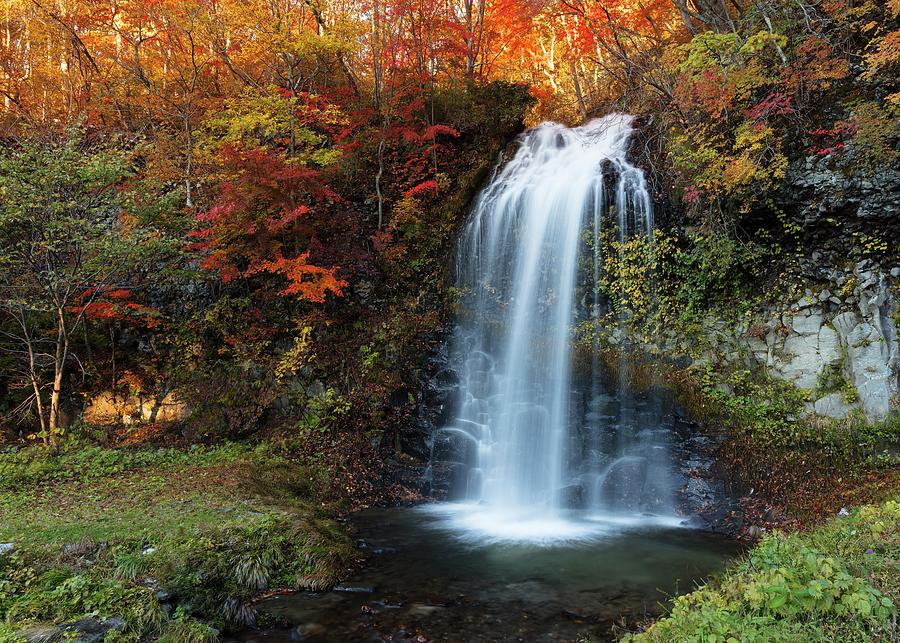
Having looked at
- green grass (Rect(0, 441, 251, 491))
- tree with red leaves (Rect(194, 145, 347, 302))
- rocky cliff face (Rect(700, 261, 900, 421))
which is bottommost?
green grass (Rect(0, 441, 251, 491))

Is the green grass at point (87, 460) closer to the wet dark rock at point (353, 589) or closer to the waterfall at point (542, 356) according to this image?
the waterfall at point (542, 356)

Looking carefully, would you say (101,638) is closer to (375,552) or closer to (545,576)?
(375,552)

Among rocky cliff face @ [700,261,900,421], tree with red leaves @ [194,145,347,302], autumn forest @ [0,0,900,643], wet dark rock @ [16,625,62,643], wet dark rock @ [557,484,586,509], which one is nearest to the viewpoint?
wet dark rock @ [16,625,62,643]

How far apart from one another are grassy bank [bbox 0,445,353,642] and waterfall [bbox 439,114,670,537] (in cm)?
321

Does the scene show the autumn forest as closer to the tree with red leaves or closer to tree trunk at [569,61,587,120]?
the tree with red leaves

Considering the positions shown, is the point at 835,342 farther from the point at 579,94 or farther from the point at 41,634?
the point at 579,94

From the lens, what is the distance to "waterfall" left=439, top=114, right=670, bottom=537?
8836mm

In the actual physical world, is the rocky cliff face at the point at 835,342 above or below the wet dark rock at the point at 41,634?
above

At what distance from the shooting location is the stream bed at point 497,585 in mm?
4797

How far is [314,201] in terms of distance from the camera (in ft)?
41.8

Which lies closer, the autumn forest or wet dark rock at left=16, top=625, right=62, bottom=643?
wet dark rock at left=16, top=625, right=62, bottom=643

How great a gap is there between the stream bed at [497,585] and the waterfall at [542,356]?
3.14 feet

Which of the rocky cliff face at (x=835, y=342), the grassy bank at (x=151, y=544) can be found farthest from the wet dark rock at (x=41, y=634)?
the rocky cliff face at (x=835, y=342)

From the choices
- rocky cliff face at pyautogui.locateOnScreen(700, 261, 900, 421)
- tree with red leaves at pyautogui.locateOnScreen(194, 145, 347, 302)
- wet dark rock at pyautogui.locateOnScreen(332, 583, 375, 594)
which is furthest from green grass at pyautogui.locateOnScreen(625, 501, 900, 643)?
tree with red leaves at pyautogui.locateOnScreen(194, 145, 347, 302)
